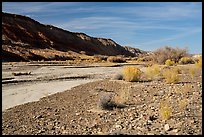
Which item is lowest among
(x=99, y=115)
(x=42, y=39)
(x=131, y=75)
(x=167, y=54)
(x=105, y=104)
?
(x=99, y=115)

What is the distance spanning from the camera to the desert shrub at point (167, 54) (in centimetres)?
4769

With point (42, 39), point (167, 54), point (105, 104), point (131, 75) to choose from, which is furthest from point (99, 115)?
point (42, 39)

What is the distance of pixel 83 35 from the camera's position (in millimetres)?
116125

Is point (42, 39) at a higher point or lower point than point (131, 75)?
higher

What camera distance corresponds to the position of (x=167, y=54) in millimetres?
48469

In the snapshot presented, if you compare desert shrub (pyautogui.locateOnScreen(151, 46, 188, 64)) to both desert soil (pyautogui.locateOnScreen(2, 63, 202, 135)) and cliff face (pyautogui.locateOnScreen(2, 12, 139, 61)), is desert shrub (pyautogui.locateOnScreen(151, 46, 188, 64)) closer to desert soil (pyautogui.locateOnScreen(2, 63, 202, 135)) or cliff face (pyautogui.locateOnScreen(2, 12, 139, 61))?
cliff face (pyautogui.locateOnScreen(2, 12, 139, 61))

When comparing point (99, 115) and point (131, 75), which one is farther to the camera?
point (131, 75)

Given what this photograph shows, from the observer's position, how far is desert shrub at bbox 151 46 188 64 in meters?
47.7

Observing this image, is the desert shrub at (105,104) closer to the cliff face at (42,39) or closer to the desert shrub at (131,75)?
the desert shrub at (131,75)

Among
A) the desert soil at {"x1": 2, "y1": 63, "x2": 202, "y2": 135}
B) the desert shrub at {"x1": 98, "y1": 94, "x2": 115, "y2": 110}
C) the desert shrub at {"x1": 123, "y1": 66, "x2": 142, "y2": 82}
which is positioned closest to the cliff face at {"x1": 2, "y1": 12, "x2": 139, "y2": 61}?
the desert shrub at {"x1": 123, "y1": 66, "x2": 142, "y2": 82}

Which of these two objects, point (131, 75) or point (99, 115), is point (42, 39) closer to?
point (131, 75)

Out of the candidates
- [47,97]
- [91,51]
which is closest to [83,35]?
[91,51]

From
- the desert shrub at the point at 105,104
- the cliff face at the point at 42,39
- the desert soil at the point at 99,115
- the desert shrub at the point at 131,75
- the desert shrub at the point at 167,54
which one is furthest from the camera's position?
the cliff face at the point at 42,39

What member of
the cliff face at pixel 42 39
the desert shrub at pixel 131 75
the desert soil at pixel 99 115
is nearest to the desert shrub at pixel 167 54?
the cliff face at pixel 42 39
